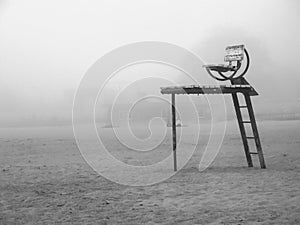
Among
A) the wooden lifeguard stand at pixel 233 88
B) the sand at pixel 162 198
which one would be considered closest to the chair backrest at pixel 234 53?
the wooden lifeguard stand at pixel 233 88

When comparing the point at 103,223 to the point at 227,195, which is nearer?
the point at 103,223

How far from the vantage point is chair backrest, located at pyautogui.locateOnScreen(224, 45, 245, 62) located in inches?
522

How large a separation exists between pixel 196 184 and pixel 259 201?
2571mm

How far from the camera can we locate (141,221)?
7406mm

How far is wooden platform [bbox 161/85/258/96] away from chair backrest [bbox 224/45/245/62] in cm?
92

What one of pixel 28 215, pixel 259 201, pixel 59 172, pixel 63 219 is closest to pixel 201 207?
pixel 259 201

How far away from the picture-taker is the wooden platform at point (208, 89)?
41.1 feet

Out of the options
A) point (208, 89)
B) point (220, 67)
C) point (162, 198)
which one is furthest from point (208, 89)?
point (162, 198)

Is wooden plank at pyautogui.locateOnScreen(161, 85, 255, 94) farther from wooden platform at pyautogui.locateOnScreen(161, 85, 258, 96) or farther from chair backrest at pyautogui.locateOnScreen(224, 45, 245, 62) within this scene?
chair backrest at pyautogui.locateOnScreen(224, 45, 245, 62)

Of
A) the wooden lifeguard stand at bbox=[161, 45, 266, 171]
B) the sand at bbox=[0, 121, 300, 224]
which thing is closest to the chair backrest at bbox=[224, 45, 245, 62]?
the wooden lifeguard stand at bbox=[161, 45, 266, 171]

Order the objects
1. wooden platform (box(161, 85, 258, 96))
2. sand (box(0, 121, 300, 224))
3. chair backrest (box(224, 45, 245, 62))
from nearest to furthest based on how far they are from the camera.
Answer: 1. sand (box(0, 121, 300, 224))
2. wooden platform (box(161, 85, 258, 96))
3. chair backrest (box(224, 45, 245, 62))

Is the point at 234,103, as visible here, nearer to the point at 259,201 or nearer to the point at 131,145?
the point at 259,201

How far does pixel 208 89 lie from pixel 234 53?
5.57 ft

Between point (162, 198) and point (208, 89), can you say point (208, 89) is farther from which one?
point (162, 198)
